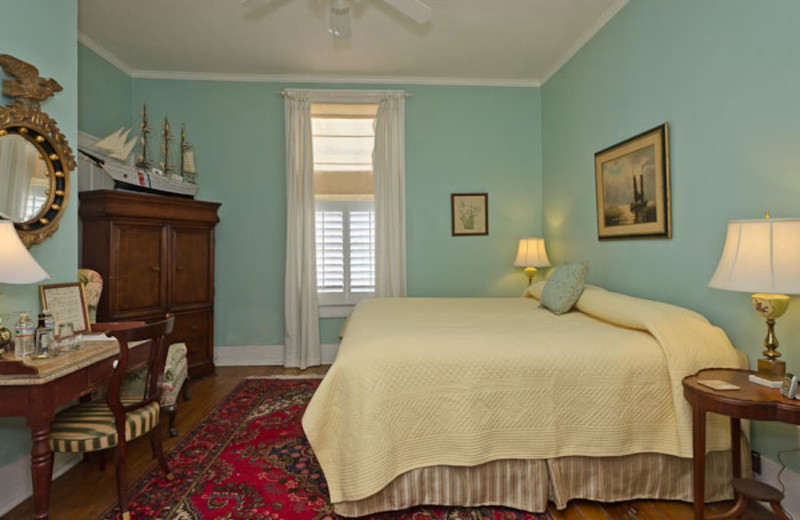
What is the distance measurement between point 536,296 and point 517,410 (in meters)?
1.80

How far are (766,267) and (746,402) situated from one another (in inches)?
20.0

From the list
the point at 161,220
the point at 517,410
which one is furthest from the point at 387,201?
the point at 517,410

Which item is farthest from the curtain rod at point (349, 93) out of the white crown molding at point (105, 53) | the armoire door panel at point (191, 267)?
the armoire door panel at point (191, 267)

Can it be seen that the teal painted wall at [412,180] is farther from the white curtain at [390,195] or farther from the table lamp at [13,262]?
the table lamp at [13,262]

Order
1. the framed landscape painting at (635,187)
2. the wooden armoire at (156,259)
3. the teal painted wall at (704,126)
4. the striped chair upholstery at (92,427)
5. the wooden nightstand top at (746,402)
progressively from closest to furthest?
the wooden nightstand top at (746,402), the striped chair upholstery at (92,427), the teal painted wall at (704,126), the framed landscape painting at (635,187), the wooden armoire at (156,259)

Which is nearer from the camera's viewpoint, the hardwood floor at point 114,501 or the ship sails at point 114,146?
the hardwood floor at point 114,501

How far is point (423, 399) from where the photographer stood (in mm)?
1814

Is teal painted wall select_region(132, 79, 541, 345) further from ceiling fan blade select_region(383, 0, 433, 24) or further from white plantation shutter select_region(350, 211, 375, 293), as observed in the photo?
ceiling fan blade select_region(383, 0, 433, 24)

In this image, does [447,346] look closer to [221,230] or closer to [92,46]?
[221,230]

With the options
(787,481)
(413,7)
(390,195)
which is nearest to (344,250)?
(390,195)

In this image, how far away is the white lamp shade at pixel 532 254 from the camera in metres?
4.06

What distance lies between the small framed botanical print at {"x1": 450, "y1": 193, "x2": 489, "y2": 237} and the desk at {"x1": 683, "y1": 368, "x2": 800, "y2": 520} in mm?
2869

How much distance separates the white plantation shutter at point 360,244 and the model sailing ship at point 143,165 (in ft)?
5.48

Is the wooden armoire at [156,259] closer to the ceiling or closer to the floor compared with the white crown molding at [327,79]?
closer to the floor
